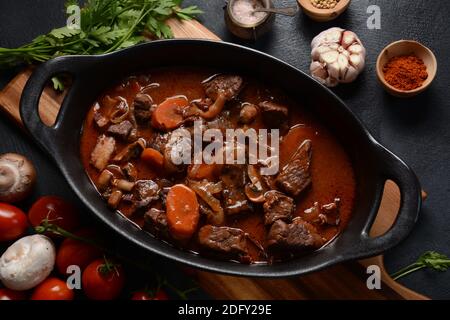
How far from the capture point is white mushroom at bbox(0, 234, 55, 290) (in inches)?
173

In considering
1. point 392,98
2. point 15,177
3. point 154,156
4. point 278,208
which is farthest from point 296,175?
point 15,177

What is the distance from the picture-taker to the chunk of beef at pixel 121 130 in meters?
4.41

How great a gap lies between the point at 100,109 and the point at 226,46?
0.93m

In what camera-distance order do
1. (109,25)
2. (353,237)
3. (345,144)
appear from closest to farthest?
(353,237) → (345,144) → (109,25)

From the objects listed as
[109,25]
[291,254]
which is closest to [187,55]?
[109,25]

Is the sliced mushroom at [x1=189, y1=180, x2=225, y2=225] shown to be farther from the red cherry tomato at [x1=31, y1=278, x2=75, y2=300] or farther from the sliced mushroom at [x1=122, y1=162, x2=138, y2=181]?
the red cherry tomato at [x1=31, y1=278, x2=75, y2=300]

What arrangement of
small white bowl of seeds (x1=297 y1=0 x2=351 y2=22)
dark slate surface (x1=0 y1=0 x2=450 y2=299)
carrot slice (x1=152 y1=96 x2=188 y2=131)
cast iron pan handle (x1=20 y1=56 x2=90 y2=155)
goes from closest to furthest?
cast iron pan handle (x1=20 y1=56 x2=90 y2=155)
carrot slice (x1=152 y1=96 x2=188 y2=131)
dark slate surface (x1=0 y1=0 x2=450 y2=299)
small white bowl of seeds (x1=297 y1=0 x2=351 y2=22)

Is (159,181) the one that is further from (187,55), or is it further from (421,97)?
(421,97)

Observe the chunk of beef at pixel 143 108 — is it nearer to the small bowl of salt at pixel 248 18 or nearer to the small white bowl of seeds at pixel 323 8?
the small bowl of salt at pixel 248 18

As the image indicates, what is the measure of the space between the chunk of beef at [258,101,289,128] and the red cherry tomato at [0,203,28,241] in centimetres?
175

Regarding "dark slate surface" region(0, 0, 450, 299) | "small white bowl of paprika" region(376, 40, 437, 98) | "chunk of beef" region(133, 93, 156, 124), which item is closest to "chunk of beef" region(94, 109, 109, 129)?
"chunk of beef" region(133, 93, 156, 124)

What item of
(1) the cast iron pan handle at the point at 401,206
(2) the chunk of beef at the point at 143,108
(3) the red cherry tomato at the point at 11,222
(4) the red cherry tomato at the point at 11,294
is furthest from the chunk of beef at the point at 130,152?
(1) the cast iron pan handle at the point at 401,206

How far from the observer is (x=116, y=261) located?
4.58 metres

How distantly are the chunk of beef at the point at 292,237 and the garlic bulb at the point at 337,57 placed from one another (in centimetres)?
109
